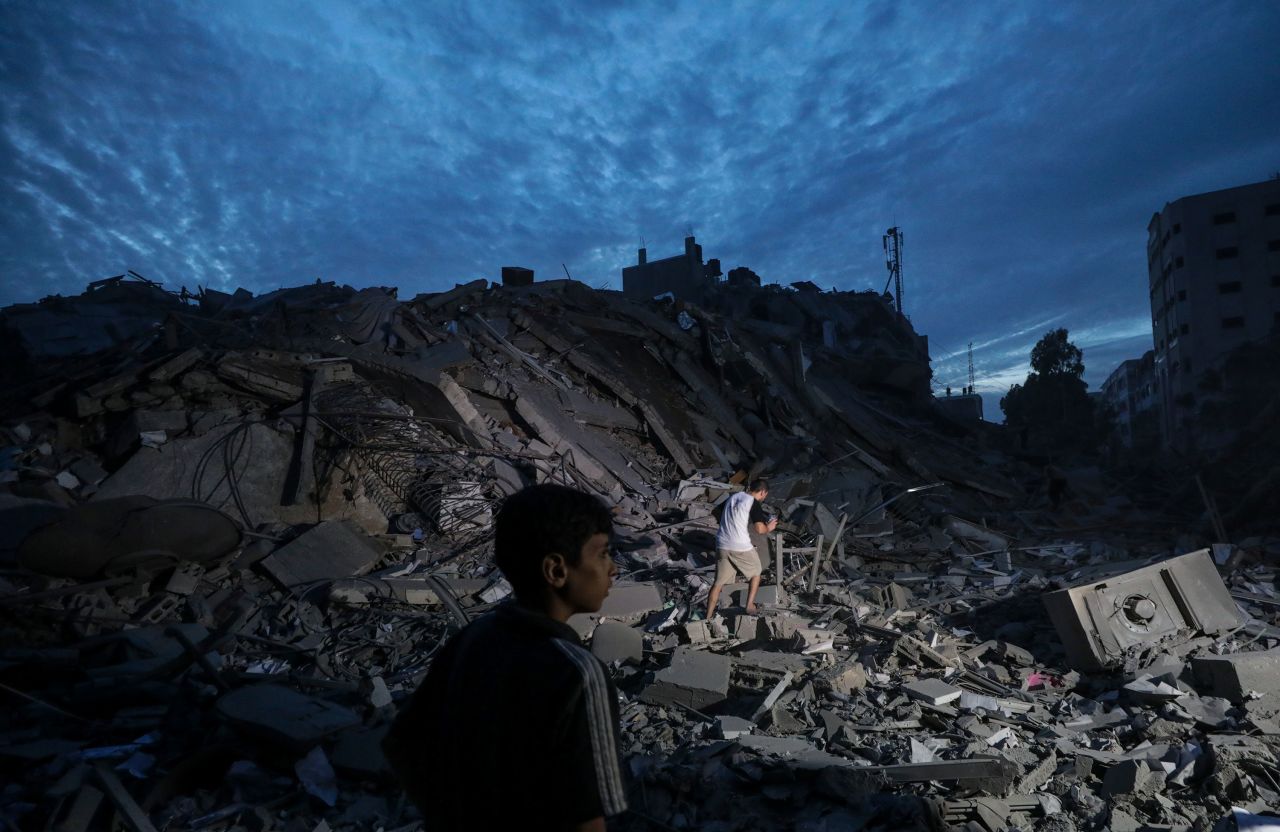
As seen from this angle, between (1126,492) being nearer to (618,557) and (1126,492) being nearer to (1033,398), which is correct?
(618,557)

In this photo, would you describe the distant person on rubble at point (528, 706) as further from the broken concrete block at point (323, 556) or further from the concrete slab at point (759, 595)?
the broken concrete block at point (323, 556)

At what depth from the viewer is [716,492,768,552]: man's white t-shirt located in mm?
7008

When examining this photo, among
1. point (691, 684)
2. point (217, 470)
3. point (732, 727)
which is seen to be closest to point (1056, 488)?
point (691, 684)

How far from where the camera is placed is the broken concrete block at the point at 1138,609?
18.2 ft

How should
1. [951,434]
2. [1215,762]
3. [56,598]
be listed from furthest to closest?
[951,434]
[56,598]
[1215,762]

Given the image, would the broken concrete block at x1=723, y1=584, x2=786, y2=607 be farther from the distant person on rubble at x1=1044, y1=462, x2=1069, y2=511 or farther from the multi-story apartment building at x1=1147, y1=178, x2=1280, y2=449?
the multi-story apartment building at x1=1147, y1=178, x2=1280, y2=449

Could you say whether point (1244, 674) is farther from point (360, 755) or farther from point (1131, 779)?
point (360, 755)

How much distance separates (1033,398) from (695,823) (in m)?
36.4

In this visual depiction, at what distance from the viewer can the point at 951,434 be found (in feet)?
71.1

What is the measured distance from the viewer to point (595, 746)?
3.65 feet

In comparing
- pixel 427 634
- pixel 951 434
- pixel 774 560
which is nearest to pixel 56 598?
pixel 427 634

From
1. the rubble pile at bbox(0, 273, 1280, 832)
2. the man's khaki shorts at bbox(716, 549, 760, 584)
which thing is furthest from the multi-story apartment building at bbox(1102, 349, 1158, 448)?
the man's khaki shorts at bbox(716, 549, 760, 584)

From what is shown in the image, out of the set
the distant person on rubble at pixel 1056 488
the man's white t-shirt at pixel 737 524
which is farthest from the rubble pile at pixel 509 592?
the man's white t-shirt at pixel 737 524

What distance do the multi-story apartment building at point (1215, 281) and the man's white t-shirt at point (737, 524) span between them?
3153 cm
